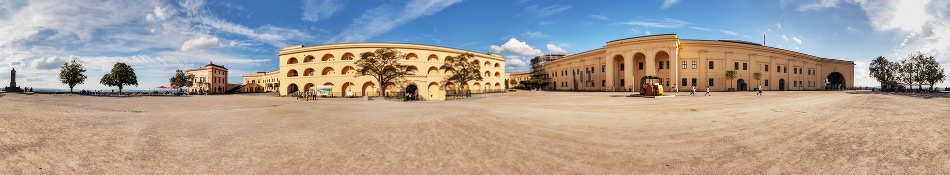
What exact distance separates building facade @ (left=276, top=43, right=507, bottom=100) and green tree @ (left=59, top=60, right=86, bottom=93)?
2774 centimetres

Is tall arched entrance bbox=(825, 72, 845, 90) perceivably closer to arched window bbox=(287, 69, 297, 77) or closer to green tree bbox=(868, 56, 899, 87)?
green tree bbox=(868, 56, 899, 87)

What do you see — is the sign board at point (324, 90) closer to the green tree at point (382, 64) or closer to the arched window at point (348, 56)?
the green tree at point (382, 64)

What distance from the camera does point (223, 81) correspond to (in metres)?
72.1

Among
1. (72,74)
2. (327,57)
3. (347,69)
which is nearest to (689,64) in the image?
(347,69)

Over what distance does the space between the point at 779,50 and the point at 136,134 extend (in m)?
72.9

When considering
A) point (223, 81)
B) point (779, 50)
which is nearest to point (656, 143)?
point (779, 50)

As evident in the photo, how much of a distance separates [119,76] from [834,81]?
134 meters

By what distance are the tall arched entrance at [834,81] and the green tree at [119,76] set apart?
13130cm

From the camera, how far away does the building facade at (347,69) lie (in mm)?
38031

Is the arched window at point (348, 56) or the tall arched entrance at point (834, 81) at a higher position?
the arched window at point (348, 56)

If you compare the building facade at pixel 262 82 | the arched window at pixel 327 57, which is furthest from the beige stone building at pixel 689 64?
the building facade at pixel 262 82

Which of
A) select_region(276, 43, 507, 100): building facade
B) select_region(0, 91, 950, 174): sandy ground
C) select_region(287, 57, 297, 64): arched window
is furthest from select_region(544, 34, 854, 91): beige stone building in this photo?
select_region(287, 57, 297, 64): arched window

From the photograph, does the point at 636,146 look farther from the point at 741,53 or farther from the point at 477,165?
the point at 741,53

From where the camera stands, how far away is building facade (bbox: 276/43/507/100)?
3803cm
